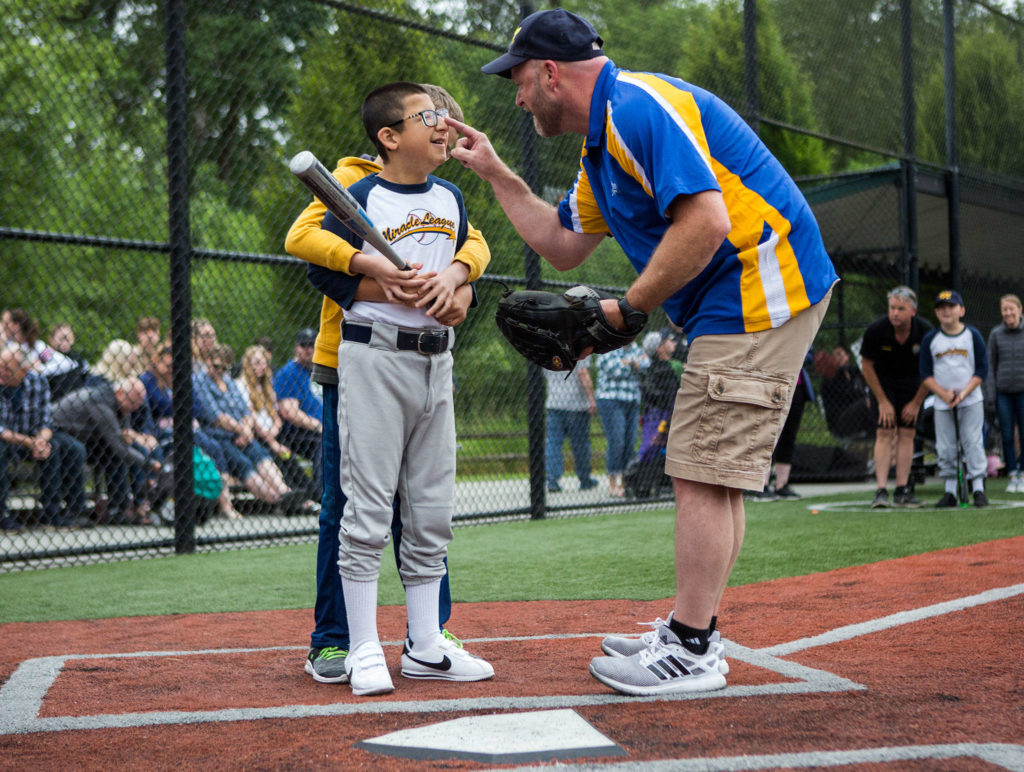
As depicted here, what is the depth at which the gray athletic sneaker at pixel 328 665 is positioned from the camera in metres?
3.12

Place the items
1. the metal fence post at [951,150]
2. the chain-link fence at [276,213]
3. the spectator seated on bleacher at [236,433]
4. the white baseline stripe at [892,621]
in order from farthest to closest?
the metal fence post at [951,150] < the spectator seated on bleacher at [236,433] < the chain-link fence at [276,213] < the white baseline stripe at [892,621]

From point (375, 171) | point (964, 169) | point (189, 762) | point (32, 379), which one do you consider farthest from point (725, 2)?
point (189, 762)

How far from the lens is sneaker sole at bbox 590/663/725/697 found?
9.30 feet

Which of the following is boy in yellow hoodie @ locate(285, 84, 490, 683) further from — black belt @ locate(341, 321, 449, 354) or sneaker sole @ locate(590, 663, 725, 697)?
sneaker sole @ locate(590, 663, 725, 697)

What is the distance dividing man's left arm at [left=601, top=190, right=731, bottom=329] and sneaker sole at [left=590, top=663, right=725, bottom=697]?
3.56 feet

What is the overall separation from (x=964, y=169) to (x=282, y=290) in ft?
30.0

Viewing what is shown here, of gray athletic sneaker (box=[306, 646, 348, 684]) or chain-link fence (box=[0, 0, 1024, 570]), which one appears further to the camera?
chain-link fence (box=[0, 0, 1024, 570])

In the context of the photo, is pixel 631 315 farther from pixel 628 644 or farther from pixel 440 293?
pixel 628 644

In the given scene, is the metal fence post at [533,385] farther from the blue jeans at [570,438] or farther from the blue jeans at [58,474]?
the blue jeans at [58,474]

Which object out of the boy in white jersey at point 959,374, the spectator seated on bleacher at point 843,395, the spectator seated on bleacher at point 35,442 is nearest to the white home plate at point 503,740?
the spectator seated on bleacher at point 35,442

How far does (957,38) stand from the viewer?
13.9m

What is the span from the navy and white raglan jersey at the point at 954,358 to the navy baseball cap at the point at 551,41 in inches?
248

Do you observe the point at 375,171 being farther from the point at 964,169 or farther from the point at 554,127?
the point at 964,169

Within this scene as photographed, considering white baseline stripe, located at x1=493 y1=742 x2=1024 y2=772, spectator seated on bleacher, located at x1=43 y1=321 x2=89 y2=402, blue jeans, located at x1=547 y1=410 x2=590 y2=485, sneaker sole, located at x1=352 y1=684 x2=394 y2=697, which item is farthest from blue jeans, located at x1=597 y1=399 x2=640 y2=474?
white baseline stripe, located at x1=493 y1=742 x2=1024 y2=772
